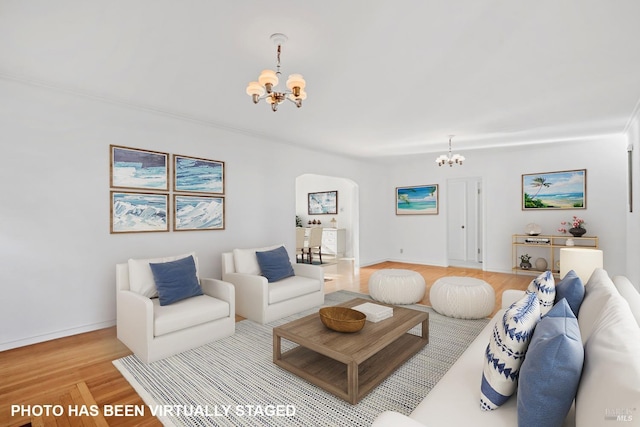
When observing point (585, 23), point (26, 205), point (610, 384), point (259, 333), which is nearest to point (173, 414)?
point (259, 333)

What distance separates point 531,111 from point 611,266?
3.58m

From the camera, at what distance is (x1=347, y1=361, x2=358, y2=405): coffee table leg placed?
1.98 m

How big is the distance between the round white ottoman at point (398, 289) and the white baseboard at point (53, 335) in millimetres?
3201

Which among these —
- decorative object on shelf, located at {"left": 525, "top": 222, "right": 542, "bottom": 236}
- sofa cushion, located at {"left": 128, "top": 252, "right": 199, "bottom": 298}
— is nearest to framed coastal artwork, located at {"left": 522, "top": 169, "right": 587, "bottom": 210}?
decorative object on shelf, located at {"left": 525, "top": 222, "right": 542, "bottom": 236}

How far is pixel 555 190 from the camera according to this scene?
5.93m

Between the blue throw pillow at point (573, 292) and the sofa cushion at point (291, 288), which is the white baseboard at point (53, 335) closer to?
the sofa cushion at point (291, 288)

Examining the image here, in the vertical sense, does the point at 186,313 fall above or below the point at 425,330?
above

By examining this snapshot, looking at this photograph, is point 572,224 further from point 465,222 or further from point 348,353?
point 348,353

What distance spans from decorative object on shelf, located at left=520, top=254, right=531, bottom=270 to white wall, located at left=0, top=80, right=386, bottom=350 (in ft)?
18.7

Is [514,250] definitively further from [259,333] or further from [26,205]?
[26,205]

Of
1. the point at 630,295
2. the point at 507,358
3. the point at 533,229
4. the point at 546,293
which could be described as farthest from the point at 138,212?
the point at 533,229

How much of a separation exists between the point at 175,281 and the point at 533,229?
20.3ft

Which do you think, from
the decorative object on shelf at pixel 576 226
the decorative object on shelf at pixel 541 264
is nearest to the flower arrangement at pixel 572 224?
the decorative object on shelf at pixel 576 226

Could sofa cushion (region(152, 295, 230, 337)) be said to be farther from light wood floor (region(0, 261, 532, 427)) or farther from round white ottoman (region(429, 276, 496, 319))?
round white ottoman (region(429, 276, 496, 319))
